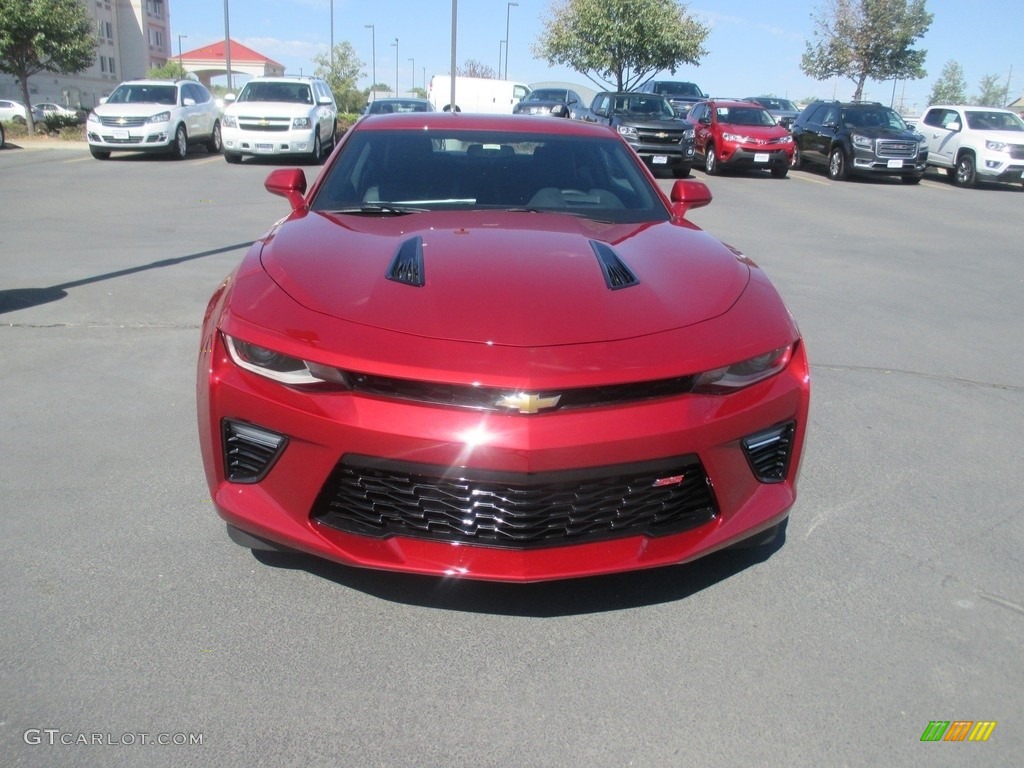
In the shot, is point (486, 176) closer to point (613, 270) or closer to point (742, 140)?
point (613, 270)

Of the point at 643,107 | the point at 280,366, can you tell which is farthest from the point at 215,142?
the point at 280,366

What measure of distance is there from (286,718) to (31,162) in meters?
19.3

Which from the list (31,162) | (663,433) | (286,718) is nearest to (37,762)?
(286,718)

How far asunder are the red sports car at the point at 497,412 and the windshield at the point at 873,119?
1979 centimetres

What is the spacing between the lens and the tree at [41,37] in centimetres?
2472

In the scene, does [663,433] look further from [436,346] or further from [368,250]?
[368,250]

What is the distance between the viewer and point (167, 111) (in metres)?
19.2

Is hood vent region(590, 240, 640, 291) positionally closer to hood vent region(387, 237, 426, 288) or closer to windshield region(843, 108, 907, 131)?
hood vent region(387, 237, 426, 288)

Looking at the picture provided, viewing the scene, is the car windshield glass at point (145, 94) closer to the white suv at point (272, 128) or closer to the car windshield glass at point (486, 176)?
the white suv at point (272, 128)

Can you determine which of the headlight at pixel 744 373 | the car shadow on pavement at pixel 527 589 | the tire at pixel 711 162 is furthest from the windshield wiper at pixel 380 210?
the tire at pixel 711 162

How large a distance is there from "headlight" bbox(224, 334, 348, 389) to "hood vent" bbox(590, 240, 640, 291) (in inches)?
37.6

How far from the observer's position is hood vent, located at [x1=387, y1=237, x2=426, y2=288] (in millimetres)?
2865

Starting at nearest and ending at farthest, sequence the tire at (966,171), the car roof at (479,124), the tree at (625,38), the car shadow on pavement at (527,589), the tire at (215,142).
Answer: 1. the car shadow on pavement at (527,589)
2. the car roof at (479,124)
3. the tire at (966,171)
4. the tire at (215,142)
5. the tree at (625,38)

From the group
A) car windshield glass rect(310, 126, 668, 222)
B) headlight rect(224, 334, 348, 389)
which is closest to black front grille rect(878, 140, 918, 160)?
car windshield glass rect(310, 126, 668, 222)
